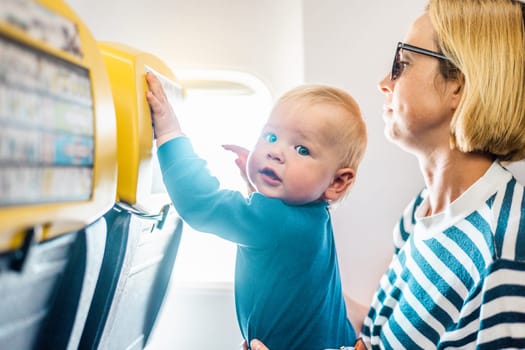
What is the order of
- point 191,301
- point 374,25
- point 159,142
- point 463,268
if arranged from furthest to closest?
point 191,301 → point 374,25 → point 463,268 → point 159,142

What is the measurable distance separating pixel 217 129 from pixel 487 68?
1228 mm

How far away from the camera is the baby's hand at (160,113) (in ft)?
3.78

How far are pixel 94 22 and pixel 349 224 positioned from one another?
1.41 metres

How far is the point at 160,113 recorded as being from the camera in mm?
1170

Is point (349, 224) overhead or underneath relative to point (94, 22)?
underneath

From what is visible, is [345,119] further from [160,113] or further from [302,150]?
[160,113]

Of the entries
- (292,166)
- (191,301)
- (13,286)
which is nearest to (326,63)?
(292,166)

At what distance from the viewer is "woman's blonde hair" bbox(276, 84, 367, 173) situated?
1.32 meters

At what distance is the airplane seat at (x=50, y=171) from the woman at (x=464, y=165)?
22.7 inches

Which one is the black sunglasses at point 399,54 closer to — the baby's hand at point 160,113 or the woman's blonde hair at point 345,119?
the woman's blonde hair at point 345,119

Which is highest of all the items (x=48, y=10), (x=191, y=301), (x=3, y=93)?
(x=48, y=10)

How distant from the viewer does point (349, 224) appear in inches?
80.2

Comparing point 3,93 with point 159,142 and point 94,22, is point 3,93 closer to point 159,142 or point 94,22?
point 159,142

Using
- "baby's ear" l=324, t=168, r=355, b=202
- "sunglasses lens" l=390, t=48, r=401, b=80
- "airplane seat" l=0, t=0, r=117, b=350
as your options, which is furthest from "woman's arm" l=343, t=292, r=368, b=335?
"airplane seat" l=0, t=0, r=117, b=350
